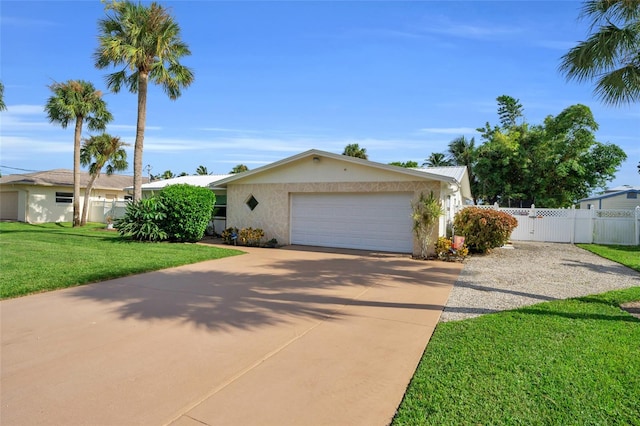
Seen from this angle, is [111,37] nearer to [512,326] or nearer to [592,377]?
[512,326]

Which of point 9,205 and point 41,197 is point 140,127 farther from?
point 9,205

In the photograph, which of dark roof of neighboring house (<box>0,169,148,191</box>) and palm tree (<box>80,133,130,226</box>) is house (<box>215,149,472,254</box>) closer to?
palm tree (<box>80,133,130,226</box>)

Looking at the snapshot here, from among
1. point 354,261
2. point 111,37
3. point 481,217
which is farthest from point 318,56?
point 111,37

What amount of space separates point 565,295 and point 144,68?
16866 millimetres

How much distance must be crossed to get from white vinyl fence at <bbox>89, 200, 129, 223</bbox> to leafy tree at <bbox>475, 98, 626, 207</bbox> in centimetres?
2612

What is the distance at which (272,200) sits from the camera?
15250 millimetres

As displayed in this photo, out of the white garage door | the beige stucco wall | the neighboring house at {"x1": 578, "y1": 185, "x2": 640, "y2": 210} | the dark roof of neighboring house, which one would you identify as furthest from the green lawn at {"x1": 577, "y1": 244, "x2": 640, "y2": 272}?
the dark roof of neighboring house

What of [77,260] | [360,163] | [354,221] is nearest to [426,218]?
[354,221]

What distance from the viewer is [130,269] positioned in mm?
8711

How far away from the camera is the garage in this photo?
2667 cm

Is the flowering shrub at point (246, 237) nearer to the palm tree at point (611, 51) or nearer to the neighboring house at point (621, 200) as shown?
the palm tree at point (611, 51)

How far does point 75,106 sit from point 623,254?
27765mm

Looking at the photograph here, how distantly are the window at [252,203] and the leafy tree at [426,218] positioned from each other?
690 centimetres

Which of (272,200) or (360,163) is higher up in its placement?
(360,163)
